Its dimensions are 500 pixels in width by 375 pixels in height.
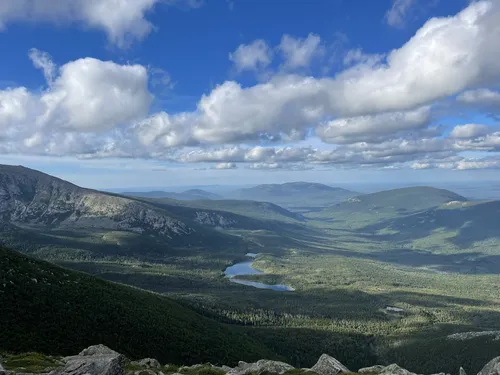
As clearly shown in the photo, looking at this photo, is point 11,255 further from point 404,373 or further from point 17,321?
point 404,373

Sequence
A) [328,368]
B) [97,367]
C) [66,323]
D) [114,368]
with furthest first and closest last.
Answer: [66,323], [328,368], [114,368], [97,367]

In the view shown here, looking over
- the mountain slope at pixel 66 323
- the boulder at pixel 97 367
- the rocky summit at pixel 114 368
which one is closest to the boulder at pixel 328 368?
the rocky summit at pixel 114 368

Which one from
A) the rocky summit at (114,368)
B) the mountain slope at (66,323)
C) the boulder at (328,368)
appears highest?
the rocky summit at (114,368)

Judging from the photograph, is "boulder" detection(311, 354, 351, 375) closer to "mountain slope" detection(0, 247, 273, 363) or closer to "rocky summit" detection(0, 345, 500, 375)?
"rocky summit" detection(0, 345, 500, 375)

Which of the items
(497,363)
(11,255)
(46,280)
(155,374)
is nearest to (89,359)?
(155,374)

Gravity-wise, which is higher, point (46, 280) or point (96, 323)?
point (46, 280)

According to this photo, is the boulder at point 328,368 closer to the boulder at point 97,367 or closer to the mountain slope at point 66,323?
the boulder at point 97,367

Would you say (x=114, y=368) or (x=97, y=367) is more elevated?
(x=97, y=367)

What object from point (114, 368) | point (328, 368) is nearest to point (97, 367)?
point (114, 368)

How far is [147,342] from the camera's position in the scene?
17462 centimetres

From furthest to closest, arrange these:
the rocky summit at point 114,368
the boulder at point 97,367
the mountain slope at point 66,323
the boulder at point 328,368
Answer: the mountain slope at point 66,323 < the boulder at point 328,368 < the rocky summit at point 114,368 < the boulder at point 97,367

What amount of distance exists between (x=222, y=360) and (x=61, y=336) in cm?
8465

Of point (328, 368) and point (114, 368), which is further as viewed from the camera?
point (328, 368)

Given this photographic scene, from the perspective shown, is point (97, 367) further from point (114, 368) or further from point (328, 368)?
point (328, 368)
